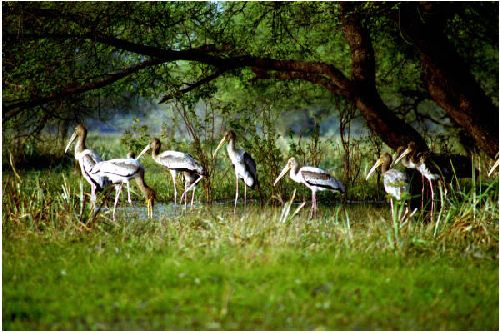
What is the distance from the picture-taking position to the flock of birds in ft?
40.4

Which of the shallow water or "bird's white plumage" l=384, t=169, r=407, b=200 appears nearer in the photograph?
"bird's white plumage" l=384, t=169, r=407, b=200

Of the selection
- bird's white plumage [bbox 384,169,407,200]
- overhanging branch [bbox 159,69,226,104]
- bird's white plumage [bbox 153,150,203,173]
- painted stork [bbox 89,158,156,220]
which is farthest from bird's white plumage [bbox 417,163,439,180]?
painted stork [bbox 89,158,156,220]

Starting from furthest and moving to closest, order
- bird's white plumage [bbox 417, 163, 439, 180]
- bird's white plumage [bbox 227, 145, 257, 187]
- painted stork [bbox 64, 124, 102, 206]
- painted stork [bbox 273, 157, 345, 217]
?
1. bird's white plumage [bbox 227, 145, 257, 187]
2. bird's white plumage [bbox 417, 163, 439, 180]
3. painted stork [bbox 273, 157, 345, 217]
4. painted stork [bbox 64, 124, 102, 206]

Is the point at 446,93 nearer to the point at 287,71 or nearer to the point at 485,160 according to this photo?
the point at 287,71

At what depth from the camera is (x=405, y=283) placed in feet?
27.1

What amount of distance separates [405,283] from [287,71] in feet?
24.1

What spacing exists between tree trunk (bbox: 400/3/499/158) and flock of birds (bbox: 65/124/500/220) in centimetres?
77

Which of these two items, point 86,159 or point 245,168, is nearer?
point 86,159

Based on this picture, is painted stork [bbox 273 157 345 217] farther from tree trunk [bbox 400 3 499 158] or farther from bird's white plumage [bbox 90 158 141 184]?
bird's white plumage [bbox 90 158 141 184]

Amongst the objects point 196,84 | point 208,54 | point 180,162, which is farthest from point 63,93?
point 196,84

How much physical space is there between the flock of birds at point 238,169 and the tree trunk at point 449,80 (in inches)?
30.4

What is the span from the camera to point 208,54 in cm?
1476

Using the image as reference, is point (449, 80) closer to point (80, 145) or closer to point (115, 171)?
point (115, 171)

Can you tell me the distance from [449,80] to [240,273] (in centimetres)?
703
